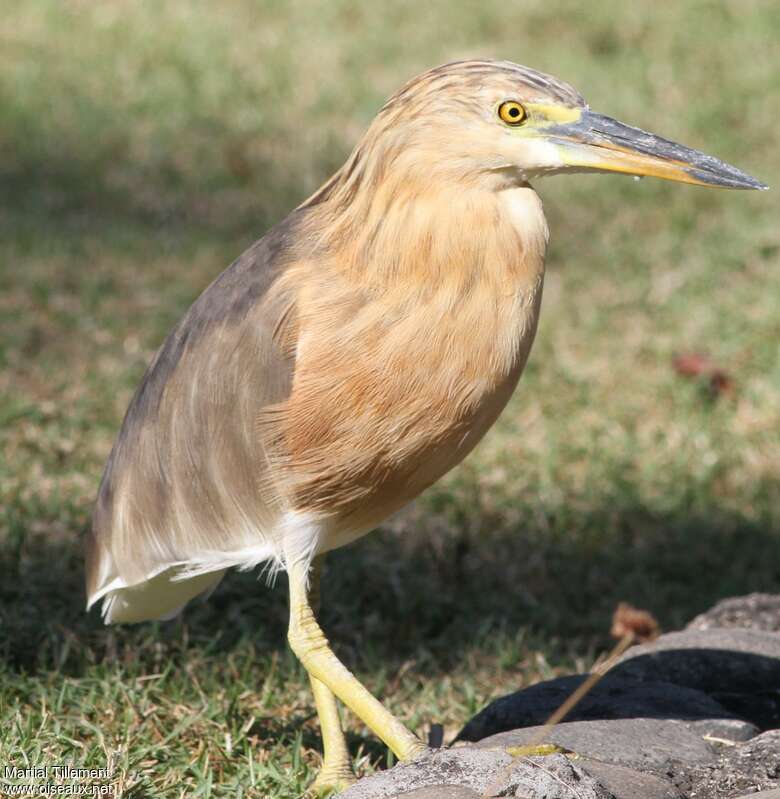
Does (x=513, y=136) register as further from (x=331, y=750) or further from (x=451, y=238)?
(x=331, y=750)

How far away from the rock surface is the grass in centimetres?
54

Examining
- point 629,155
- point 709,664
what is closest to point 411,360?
point 629,155

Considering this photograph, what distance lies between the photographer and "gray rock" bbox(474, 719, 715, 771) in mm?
3158

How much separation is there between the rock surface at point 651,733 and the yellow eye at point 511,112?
4.60 feet

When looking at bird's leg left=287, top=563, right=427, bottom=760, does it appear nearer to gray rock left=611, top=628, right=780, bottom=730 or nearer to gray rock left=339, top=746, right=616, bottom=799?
gray rock left=339, top=746, right=616, bottom=799

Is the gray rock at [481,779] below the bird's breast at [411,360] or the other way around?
below

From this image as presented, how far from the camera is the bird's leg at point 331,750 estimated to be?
3402mm

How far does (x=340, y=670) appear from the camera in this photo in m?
3.37

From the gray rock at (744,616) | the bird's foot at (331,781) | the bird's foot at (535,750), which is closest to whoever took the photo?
the bird's foot at (535,750)

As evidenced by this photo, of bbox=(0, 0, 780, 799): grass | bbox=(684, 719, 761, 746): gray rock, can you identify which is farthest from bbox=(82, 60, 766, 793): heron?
bbox=(684, 719, 761, 746): gray rock

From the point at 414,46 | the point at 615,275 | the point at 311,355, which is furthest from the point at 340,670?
the point at 414,46

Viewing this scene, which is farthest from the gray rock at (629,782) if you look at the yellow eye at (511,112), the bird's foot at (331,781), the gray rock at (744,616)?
the yellow eye at (511,112)

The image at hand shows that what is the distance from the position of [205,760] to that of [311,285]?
122 cm

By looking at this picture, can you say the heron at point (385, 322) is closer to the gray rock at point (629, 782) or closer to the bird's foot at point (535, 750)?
the bird's foot at point (535, 750)
